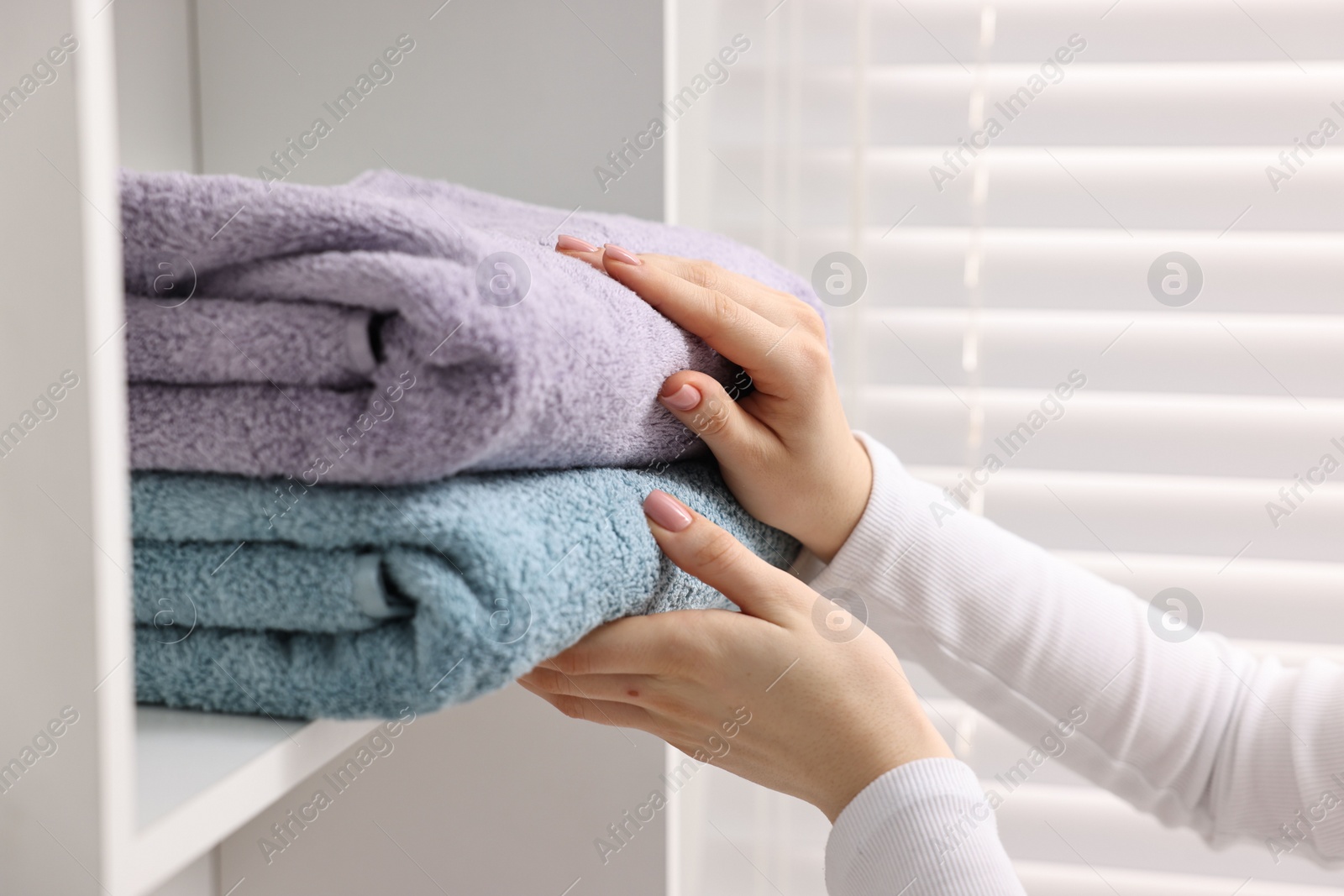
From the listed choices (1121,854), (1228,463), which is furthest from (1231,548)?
(1121,854)

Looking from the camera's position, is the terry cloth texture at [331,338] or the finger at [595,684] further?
the finger at [595,684]

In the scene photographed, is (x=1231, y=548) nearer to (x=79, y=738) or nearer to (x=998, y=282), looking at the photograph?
(x=998, y=282)

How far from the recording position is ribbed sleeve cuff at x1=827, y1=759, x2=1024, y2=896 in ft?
1.22

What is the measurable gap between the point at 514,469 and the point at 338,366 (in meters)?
0.07

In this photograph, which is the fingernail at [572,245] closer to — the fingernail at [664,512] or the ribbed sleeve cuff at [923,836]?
the fingernail at [664,512]

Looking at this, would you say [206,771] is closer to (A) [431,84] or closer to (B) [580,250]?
(B) [580,250]

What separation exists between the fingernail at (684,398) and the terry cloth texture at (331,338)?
0.22 feet

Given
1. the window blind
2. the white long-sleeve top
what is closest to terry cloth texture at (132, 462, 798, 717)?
the white long-sleeve top

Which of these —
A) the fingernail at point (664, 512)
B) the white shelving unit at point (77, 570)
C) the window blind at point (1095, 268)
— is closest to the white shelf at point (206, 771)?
the white shelving unit at point (77, 570)

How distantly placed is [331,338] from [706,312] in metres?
0.15

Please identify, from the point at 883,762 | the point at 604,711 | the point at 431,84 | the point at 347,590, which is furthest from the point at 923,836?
the point at 431,84

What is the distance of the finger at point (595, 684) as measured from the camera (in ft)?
1.16

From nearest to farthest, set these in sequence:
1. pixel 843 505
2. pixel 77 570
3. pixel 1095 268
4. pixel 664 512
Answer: pixel 77 570, pixel 664 512, pixel 843 505, pixel 1095 268

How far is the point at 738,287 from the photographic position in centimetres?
38
